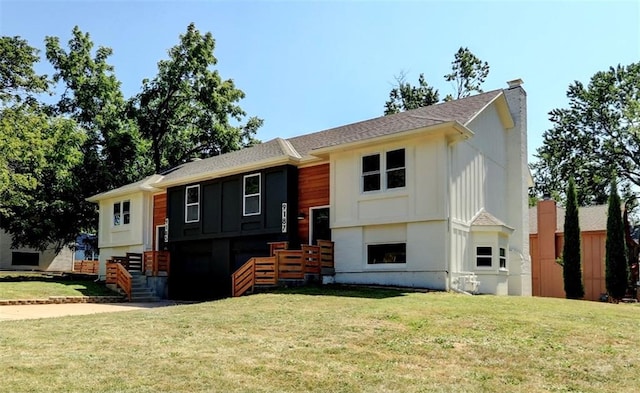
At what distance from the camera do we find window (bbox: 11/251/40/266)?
41625mm

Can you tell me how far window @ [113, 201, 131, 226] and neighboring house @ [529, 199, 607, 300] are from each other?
18576 millimetres

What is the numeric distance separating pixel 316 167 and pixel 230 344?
36.2ft

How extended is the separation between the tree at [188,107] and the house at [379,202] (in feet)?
33.3

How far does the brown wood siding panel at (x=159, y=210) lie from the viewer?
2442 cm

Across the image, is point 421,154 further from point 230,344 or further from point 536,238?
point 536,238

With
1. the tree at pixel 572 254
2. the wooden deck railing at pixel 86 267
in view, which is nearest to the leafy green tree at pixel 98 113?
the wooden deck railing at pixel 86 267

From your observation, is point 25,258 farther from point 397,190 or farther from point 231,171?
point 397,190

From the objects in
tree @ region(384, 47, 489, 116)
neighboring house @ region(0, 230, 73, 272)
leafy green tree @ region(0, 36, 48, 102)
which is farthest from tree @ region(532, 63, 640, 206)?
neighboring house @ region(0, 230, 73, 272)

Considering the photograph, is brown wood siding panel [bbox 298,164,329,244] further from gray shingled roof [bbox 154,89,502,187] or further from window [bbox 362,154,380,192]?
window [bbox 362,154,380,192]

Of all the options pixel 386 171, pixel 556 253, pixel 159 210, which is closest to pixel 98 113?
pixel 159 210

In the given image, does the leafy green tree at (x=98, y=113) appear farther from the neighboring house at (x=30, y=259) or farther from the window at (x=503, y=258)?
the window at (x=503, y=258)

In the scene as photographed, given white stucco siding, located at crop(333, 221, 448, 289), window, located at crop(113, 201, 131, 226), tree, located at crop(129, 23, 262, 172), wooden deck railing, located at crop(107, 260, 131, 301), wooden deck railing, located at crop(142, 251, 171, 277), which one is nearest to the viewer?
white stucco siding, located at crop(333, 221, 448, 289)

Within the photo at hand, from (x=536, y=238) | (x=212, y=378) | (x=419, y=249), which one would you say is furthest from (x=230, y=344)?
(x=536, y=238)

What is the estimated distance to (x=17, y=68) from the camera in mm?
24375
